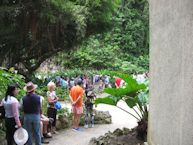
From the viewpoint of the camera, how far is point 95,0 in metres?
21.1

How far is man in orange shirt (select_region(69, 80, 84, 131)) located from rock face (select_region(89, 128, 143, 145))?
232 centimetres

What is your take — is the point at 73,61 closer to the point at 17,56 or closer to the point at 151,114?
the point at 17,56

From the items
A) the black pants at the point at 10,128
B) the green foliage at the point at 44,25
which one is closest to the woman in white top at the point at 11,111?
the black pants at the point at 10,128

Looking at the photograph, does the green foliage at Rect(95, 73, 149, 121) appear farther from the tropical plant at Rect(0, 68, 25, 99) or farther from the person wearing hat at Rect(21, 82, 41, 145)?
the tropical plant at Rect(0, 68, 25, 99)

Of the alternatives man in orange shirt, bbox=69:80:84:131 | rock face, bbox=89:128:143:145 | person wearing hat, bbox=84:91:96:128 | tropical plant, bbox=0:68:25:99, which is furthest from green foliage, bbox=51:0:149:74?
rock face, bbox=89:128:143:145

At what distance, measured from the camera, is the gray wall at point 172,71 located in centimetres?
632

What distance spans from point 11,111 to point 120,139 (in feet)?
9.19

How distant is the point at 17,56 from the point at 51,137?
10971 millimetres

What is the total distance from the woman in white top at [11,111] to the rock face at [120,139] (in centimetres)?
220

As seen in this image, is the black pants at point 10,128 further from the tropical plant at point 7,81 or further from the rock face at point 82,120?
the rock face at point 82,120

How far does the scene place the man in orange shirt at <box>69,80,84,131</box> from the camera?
43.4ft

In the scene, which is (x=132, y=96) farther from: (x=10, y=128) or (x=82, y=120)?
(x=82, y=120)

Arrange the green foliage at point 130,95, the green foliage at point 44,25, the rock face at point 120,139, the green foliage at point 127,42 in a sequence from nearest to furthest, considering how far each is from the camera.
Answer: the green foliage at point 130,95 → the rock face at point 120,139 → the green foliage at point 44,25 → the green foliage at point 127,42

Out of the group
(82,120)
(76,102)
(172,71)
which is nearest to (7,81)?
(76,102)
